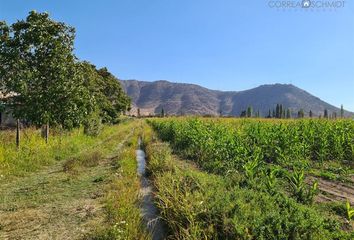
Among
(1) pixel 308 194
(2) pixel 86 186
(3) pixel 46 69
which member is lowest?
(2) pixel 86 186

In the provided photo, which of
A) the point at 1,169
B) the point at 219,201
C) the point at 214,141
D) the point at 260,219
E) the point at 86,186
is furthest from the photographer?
the point at 214,141

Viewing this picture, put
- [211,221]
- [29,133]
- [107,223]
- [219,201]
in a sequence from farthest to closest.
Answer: [29,133] < [107,223] < [219,201] < [211,221]

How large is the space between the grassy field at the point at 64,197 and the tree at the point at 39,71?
2242 mm

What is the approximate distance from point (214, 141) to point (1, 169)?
945cm

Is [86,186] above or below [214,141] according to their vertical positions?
below

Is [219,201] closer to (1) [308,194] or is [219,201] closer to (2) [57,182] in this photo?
(1) [308,194]

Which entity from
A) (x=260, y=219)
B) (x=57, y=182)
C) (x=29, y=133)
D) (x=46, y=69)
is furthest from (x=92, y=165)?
(x=260, y=219)

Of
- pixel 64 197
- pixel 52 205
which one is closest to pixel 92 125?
pixel 64 197

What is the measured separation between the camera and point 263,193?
809cm

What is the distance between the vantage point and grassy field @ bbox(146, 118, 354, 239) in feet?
20.1

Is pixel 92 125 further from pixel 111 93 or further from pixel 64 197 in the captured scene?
pixel 64 197

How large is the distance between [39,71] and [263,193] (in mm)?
14162

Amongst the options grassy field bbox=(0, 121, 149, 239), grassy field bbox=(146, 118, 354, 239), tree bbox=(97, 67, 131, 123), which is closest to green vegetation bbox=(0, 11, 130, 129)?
grassy field bbox=(0, 121, 149, 239)

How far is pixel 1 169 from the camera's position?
13703 mm
